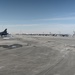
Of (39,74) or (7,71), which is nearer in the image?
(39,74)

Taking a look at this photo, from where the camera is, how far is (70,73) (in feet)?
38.3

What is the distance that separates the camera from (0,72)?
1159cm

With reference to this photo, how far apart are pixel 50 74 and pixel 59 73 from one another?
2.38 ft

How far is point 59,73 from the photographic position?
1159 cm

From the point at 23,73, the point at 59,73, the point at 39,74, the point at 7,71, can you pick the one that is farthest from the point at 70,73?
the point at 7,71

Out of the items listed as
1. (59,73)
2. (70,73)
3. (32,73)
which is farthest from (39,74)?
(70,73)

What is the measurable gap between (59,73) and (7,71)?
359 centimetres

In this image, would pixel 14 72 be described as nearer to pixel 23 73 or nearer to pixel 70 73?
pixel 23 73

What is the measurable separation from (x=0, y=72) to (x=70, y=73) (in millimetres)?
4760

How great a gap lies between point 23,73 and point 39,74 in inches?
42.9

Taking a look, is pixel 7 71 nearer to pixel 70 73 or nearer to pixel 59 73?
pixel 59 73

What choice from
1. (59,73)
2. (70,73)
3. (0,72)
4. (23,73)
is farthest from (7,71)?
(70,73)

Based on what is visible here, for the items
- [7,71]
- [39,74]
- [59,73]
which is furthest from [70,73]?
[7,71]

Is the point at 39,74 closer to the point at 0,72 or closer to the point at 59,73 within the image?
the point at 59,73
